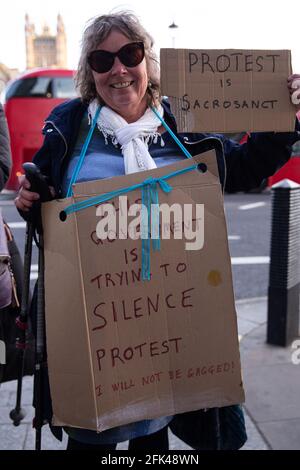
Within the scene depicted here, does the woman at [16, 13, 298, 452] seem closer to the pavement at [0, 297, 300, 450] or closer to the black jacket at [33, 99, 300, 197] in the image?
the black jacket at [33, 99, 300, 197]

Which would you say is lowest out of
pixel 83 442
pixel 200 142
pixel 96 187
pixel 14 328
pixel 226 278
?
pixel 83 442

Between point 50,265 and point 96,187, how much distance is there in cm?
28

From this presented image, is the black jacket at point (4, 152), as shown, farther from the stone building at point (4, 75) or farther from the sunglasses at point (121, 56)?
the sunglasses at point (121, 56)

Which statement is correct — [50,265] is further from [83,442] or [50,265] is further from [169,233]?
[83,442]

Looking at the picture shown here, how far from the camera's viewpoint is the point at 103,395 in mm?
1591

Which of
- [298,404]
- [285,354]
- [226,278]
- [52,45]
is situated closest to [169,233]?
[226,278]

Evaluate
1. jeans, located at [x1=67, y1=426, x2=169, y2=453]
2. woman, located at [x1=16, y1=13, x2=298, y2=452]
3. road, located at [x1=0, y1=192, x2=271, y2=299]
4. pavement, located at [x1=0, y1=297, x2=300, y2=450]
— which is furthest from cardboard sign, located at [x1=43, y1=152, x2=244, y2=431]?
road, located at [x1=0, y1=192, x2=271, y2=299]

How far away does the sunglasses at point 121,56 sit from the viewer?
69.1 inches

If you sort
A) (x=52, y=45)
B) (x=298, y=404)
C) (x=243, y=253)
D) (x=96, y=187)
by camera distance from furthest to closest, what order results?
(x=52, y=45) → (x=243, y=253) → (x=298, y=404) → (x=96, y=187)

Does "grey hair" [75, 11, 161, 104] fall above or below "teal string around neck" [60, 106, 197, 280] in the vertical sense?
above

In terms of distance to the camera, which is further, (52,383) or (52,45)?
(52,45)

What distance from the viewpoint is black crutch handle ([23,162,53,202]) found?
1.65 meters

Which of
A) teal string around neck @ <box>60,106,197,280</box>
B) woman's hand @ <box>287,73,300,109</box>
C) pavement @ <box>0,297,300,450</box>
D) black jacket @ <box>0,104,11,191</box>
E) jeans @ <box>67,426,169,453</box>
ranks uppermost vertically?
woman's hand @ <box>287,73,300,109</box>
